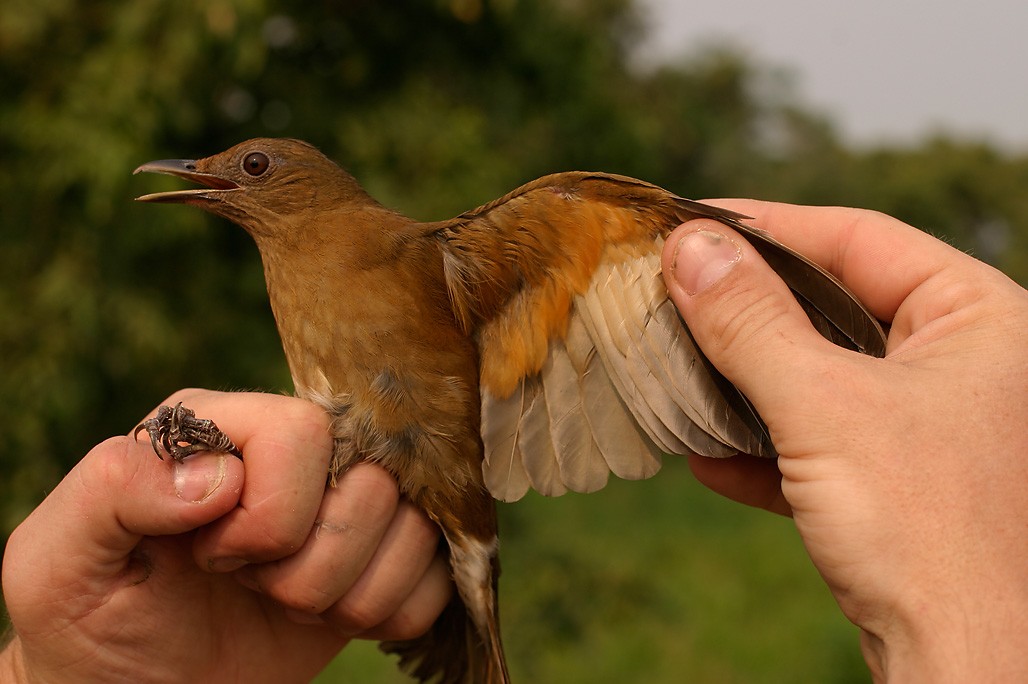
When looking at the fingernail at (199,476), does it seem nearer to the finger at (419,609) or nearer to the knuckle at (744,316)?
the finger at (419,609)

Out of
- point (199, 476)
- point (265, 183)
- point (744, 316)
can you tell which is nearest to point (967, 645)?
point (744, 316)

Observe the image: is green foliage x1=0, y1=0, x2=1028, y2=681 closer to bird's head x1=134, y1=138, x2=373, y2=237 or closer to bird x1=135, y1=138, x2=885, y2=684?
bird's head x1=134, y1=138, x2=373, y2=237

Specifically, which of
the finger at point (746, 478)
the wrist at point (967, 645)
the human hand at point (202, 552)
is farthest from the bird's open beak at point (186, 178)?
the wrist at point (967, 645)

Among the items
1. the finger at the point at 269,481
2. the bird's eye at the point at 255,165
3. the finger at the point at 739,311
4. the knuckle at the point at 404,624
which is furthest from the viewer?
the bird's eye at the point at 255,165

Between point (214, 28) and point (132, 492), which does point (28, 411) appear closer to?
point (214, 28)

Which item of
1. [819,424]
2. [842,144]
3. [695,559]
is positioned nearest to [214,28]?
[819,424]
